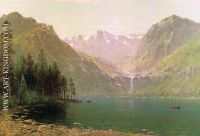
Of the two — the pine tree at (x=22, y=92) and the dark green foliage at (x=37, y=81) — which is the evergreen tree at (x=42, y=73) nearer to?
the dark green foliage at (x=37, y=81)

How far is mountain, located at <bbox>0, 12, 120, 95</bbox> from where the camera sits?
9188cm

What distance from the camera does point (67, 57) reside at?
10638 cm

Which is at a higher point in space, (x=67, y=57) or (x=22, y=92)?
(x=67, y=57)

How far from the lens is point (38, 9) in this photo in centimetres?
5144

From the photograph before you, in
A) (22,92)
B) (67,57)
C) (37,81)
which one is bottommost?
(22,92)

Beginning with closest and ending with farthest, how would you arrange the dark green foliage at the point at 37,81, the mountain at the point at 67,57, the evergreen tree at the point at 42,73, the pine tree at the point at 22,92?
1. the pine tree at the point at 22,92
2. the dark green foliage at the point at 37,81
3. the evergreen tree at the point at 42,73
4. the mountain at the point at 67,57

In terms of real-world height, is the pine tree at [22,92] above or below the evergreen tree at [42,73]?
below

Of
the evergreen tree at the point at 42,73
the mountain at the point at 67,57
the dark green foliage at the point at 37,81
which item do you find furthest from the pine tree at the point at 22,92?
the mountain at the point at 67,57

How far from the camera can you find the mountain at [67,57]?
91.9 metres

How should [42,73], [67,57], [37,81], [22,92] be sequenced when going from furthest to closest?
[67,57], [42,73], [37,81], [22,92]

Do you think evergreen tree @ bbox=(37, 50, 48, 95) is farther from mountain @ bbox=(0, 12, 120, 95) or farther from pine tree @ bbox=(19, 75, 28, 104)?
mountain @ bbox=(0, 12, 120, 95)

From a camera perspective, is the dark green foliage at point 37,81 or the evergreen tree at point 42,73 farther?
the evergreen tree at point 42,73

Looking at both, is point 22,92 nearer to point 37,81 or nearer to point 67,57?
point 37,81

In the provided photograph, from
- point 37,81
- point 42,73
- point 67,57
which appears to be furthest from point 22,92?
point 67,57
